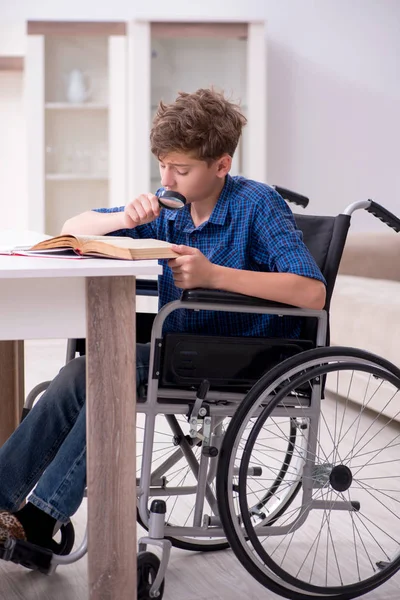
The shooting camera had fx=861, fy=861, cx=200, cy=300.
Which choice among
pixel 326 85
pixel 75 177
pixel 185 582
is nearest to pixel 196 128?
pixel 185 582

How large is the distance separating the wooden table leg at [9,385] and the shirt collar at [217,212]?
482 mm

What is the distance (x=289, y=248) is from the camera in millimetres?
1531

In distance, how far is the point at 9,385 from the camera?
1.91 metres

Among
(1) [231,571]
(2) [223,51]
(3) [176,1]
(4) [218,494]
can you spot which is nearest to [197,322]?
(4) [218,494]

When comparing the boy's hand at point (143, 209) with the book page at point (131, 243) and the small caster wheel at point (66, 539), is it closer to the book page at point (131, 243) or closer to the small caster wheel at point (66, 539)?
the book page at point (131, 243)

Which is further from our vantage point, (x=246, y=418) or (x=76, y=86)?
(x=76, y=86)

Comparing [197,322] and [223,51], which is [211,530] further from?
[223,51]

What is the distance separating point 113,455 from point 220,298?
33 centimetres

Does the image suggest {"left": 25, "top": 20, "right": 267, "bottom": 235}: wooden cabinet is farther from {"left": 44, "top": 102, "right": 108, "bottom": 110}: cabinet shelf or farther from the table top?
the table top

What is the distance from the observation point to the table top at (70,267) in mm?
1126

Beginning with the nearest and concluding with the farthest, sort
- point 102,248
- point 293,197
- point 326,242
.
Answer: point 102,248, point 326,242, point 293,197

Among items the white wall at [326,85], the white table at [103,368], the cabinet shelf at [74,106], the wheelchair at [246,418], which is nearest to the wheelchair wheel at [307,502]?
the wheelchair at [246,418]

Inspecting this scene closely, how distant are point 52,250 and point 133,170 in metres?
3.01

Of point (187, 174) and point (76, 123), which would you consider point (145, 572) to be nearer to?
point (187, 174)
